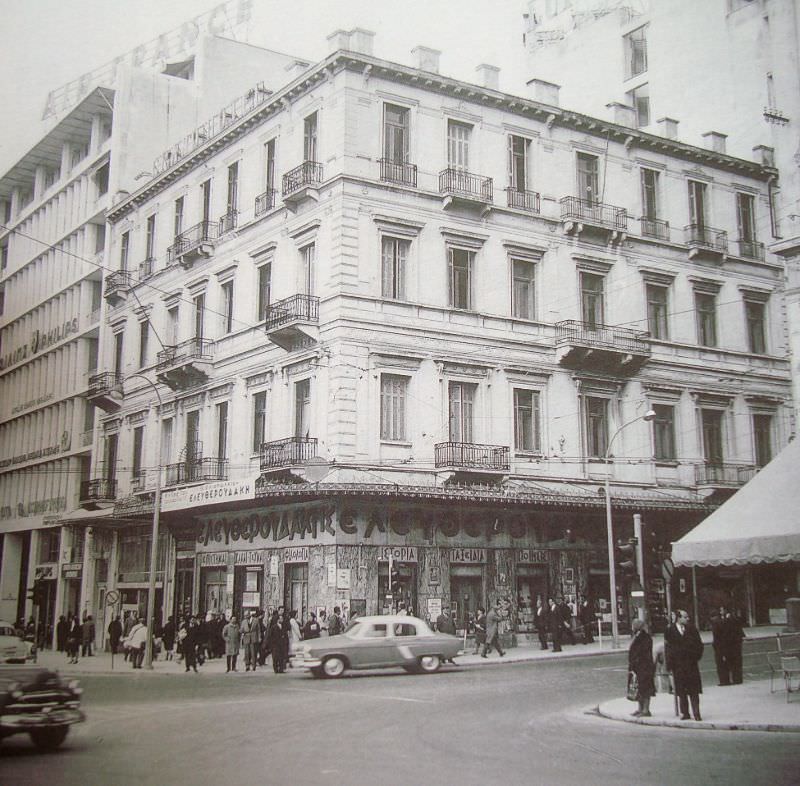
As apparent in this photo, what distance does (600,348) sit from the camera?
35062mm

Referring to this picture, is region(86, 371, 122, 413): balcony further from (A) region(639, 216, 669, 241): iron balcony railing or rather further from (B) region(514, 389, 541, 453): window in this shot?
(A) region(639, 216, 669, 241): iron balcony railing

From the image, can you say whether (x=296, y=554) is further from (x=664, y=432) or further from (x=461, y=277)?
(x=664, y=432)

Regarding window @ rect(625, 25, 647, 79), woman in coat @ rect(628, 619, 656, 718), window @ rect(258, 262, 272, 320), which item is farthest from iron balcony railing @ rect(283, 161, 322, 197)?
woman in coat @ rect(628, 619, 656, 718)

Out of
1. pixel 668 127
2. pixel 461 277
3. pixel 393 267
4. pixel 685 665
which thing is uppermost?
pixel 668 127

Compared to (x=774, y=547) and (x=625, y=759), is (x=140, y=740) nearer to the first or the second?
(x=625, y=759)

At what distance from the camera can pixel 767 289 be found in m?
40.4

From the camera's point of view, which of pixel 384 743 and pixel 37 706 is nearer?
pixel 37 706

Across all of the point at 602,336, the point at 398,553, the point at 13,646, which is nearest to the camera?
the point at 13,646

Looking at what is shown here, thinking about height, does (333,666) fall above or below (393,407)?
below

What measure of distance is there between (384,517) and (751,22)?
17685mm

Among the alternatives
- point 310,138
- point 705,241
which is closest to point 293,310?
point 310,138

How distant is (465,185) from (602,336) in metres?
7.70

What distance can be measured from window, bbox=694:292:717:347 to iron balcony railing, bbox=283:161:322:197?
16534mm

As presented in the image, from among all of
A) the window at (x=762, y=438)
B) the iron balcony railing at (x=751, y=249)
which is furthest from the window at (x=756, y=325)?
the window at (x=762, y=438)
